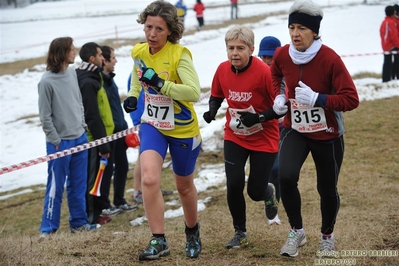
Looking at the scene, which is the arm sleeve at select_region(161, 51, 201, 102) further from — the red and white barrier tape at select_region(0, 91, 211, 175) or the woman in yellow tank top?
the red and white barrier tape at select_region(0, 91, 211, 175)

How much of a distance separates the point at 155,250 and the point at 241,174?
1012 millimetres

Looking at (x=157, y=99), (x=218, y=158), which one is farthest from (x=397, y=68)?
(x=157, y=99)

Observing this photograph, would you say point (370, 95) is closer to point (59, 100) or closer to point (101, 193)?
point (101, 193)

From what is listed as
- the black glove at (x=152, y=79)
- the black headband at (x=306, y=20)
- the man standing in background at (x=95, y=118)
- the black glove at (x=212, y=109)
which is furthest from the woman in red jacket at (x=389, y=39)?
the black glove at (x=152, y=79)

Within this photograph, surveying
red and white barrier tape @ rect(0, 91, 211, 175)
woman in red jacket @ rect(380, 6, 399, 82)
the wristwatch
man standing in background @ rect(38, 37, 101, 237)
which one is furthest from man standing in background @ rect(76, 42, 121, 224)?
woman in red jacket @ rect(380, 6, 399, 82)

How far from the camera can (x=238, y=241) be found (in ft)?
17.8

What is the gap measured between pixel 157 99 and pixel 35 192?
5663 millimetres

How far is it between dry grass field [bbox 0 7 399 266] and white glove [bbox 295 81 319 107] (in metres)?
1.26

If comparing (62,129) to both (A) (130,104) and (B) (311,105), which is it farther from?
(B) (311,105)

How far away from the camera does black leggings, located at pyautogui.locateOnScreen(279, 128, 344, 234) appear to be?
4.87m

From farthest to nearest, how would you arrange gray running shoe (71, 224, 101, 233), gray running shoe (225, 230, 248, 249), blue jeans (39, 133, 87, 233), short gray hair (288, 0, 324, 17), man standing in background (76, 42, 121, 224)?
man standing in background (76, 42, 121, 224) → gray running shoe (71, 224, 101, 233) → blue jeans (39, 133, 87, 233) → gray running shoe (225, 230, 248, 249) → short gray hair (288, 0, 324, 17)

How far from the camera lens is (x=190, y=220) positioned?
17.3 ft

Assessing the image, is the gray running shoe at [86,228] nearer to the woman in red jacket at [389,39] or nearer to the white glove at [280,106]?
the white glove at [280,106]

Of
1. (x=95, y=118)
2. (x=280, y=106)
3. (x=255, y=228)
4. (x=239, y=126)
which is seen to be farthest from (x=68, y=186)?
(x=280, y=106)
